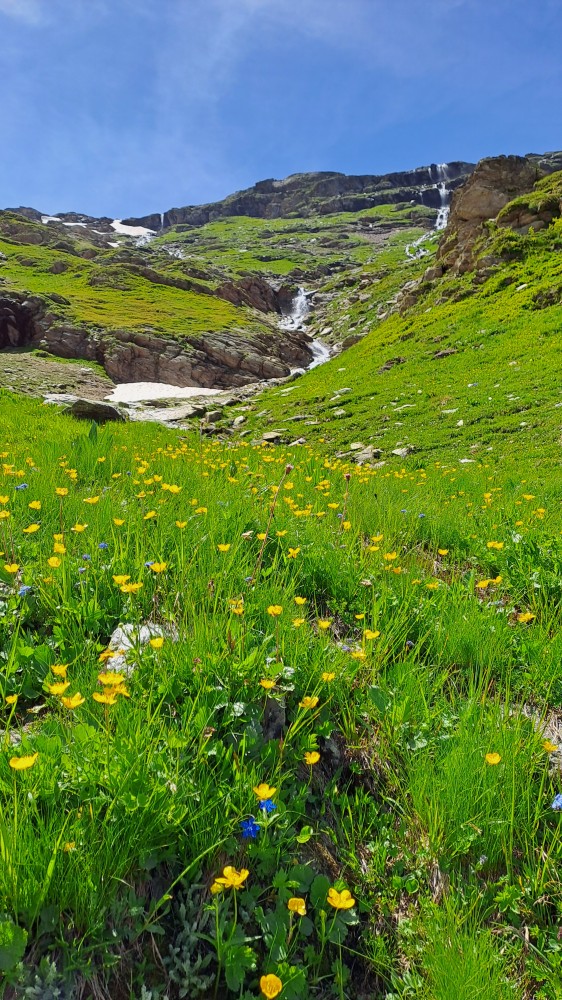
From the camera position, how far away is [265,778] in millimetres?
2094

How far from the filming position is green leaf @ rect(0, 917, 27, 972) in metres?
1.30

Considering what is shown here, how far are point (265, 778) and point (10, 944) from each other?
101 centimetres

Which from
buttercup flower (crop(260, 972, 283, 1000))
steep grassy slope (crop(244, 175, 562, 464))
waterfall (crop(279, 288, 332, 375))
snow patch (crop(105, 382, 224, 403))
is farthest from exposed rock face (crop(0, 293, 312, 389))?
buttercup flower (crop(260, 972, 283, 1000))

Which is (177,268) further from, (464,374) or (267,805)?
(267,805)

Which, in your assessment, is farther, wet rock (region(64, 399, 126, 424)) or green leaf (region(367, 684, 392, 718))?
wet rock (region(64, 399, 126, 424))

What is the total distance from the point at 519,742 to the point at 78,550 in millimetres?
2952

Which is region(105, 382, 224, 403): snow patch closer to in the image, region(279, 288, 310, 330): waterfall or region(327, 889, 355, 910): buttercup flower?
region(279, 288, 310, 330): waterfall

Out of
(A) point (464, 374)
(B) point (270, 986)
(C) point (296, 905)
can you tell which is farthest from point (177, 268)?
(B) point (270, 986)

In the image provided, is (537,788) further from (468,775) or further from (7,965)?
(7,965)

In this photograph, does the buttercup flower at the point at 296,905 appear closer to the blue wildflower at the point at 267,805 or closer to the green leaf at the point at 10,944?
the blue wildflower at the point at 267,805

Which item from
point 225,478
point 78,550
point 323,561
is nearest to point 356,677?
point 323,561

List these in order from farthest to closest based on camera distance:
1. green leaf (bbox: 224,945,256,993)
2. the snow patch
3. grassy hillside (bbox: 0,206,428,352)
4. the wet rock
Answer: grassy hillside (bbox: 0,206,428,352) → the snow patch → the wet rock → green leaf (bbox: 224,945,256,993)

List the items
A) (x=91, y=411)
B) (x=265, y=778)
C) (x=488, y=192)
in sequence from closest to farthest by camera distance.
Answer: (x=265, y=778) < (x=91, y=411) < (x=488, y=192)

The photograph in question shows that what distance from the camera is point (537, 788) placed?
218 cm
